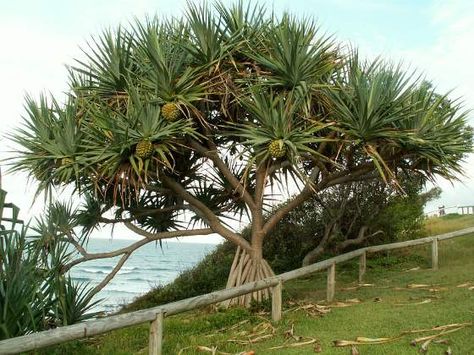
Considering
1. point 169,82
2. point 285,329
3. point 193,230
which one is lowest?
point 285,329

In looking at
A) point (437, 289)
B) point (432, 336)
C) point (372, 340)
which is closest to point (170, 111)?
point (372, 340)

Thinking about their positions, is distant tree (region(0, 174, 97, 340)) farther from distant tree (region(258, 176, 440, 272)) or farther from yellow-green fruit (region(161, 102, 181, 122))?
distant tree (region(258, 176, 440, 272))

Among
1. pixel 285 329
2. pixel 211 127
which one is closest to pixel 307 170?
pixel 211 127

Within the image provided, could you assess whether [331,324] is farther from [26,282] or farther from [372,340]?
[26,282]

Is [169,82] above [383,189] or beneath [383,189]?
above

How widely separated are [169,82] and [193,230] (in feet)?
10.1

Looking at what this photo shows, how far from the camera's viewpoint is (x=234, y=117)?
10672 millimetres

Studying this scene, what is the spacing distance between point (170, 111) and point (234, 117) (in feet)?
6.17

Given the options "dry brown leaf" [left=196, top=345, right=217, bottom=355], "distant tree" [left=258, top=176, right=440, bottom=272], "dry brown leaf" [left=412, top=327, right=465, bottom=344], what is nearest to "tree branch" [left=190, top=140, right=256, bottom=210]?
"dry brown leaf" [left=196, top=345, right=217, bottom=355]

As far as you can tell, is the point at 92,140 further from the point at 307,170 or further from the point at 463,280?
the point at 463,280

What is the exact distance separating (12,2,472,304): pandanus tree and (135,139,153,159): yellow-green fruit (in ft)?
0.05

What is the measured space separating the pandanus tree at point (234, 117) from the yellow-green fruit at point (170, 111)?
22 mm

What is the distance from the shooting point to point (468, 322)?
6410 millimetres

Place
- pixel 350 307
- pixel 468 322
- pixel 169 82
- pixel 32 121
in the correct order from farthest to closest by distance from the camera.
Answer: pixel 32 121
pixel 169 82
pixel 350 307
pixel 468 322
